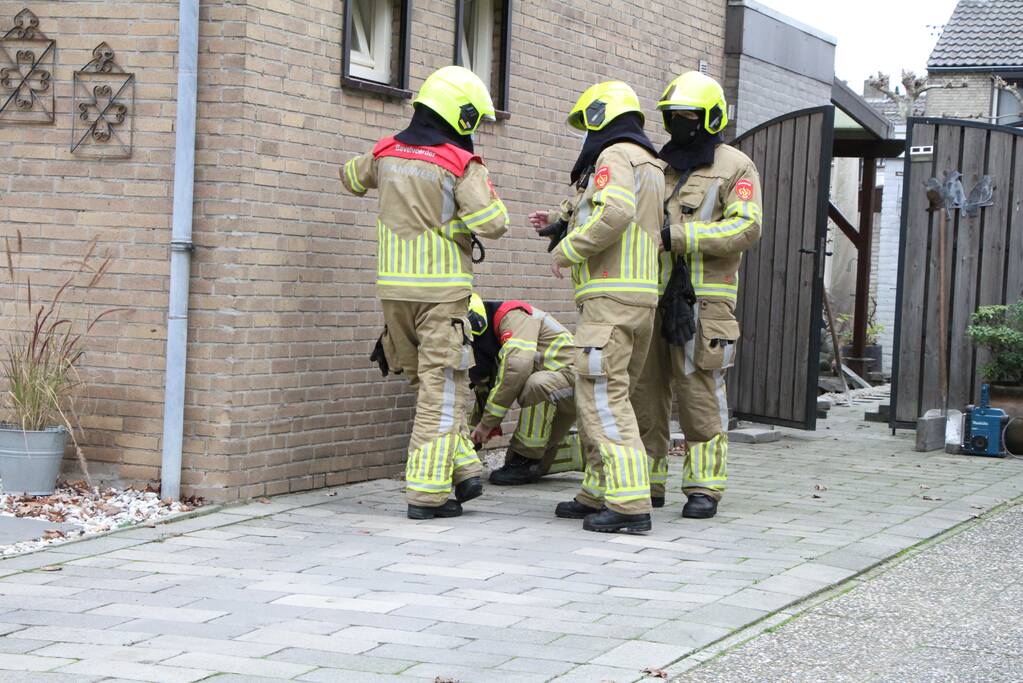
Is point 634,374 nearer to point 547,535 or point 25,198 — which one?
point 547,535

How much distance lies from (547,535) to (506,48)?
12.0 ft

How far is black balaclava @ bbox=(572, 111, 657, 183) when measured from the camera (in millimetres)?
6945

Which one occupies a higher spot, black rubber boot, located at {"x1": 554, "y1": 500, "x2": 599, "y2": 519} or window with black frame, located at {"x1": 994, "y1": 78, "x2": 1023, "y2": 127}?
window with black frame, located at {"x1": 994, "y1": 78, "x2": 1023, "y2": 127}

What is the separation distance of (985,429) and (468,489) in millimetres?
4843

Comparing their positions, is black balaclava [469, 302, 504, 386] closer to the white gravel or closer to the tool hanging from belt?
the tool hanging from belt

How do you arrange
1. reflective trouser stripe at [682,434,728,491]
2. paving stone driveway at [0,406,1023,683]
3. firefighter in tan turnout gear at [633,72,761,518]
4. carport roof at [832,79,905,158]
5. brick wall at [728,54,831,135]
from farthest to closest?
1. carport roof at [832,79,905,158]
2. brick wall at [728,54,831,135]
3. reflective trouser stripe at [682,434,728,491]
4. firefighter in tan turnout gear at [633,72,761,518]
5. paving stone driveway at [0,406,1023,683]

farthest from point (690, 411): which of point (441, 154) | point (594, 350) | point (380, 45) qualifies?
point (380, 45)

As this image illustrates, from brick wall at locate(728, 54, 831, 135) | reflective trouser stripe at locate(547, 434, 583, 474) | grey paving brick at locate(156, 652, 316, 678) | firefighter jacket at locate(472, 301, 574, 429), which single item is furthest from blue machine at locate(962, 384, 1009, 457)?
grey paving brick at locate(156, 652, 316, 678)

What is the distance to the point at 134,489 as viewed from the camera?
7.27 meters

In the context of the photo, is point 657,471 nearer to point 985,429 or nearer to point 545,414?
point 545,414

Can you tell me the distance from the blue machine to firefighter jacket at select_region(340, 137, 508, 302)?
503 cm

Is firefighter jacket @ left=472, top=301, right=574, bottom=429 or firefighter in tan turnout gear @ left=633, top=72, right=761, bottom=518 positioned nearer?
firefighter in tan turnout gear @ left=633, top=72, right=761, bottom=518

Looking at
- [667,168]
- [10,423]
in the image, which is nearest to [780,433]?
[667,168]

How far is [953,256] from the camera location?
37.2 ft
